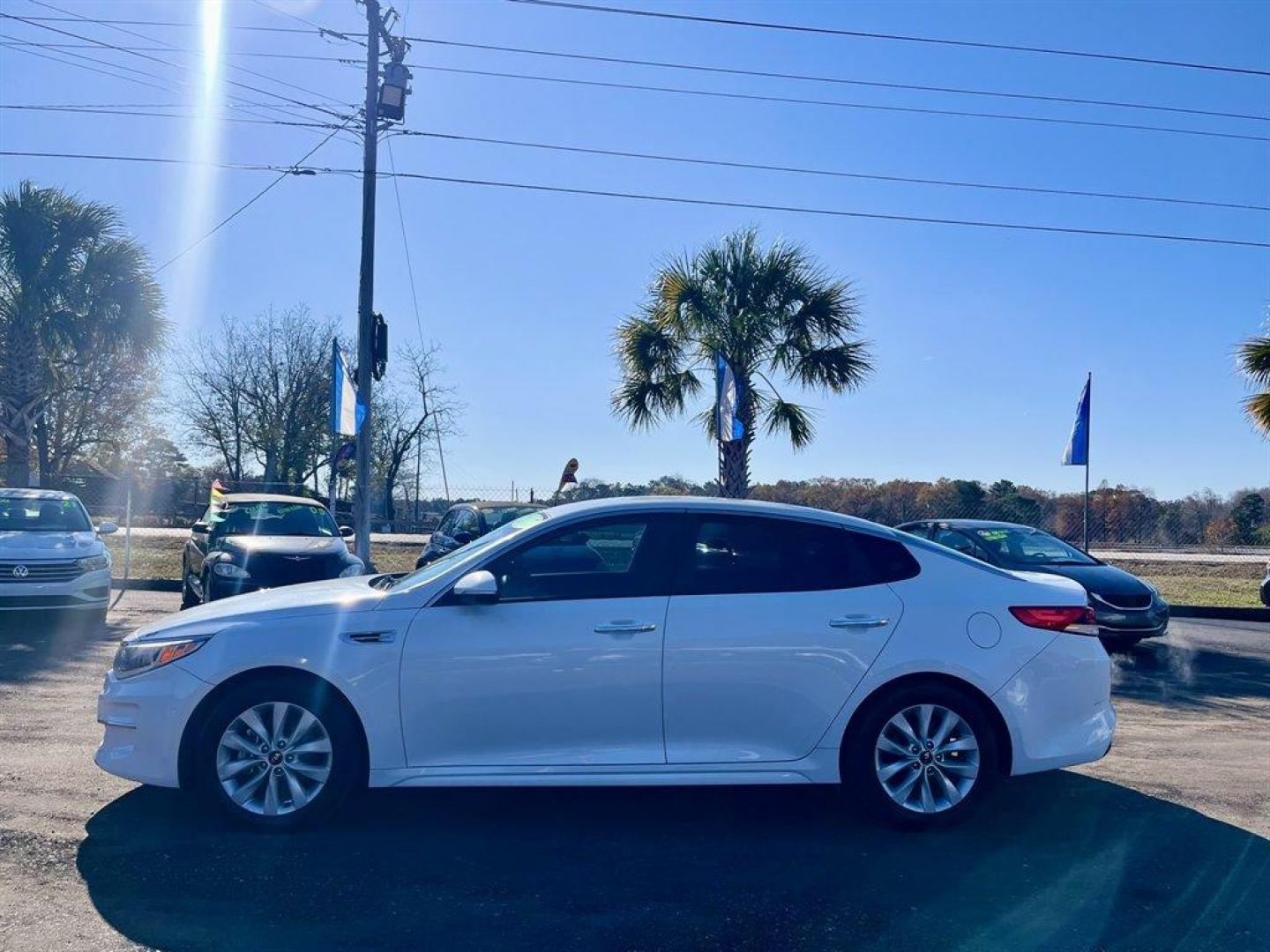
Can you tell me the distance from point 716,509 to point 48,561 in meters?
8.80

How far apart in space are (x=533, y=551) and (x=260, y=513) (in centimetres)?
972

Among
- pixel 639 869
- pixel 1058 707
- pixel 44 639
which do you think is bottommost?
pixel 639 869

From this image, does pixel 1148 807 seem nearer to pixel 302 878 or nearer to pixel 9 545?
pixel 302 878

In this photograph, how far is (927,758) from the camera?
5.25m

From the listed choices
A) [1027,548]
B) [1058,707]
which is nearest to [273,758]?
[1058,707]

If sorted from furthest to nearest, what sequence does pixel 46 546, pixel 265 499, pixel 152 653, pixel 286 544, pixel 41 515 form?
1. pixel 265 499
2. pixel 286 544
3. pixel 41 515
4. pixel 46 546
5. pixel 152 653

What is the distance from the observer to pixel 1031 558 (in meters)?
12.8

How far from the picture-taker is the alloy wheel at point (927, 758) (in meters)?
5.23

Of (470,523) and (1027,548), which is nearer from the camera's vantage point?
(1027,548)

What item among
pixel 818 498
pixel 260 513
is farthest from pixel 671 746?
pixel 818 498

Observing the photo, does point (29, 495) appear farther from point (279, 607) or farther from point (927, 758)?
point (927, 758)

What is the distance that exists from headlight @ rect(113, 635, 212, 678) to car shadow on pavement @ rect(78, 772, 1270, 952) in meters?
0.73

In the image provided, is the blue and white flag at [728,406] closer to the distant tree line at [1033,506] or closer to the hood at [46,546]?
the distant tree line at [1033,506]

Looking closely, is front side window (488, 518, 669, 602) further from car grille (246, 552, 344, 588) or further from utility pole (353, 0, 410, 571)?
utility pole (353, 0, 410, 571)
